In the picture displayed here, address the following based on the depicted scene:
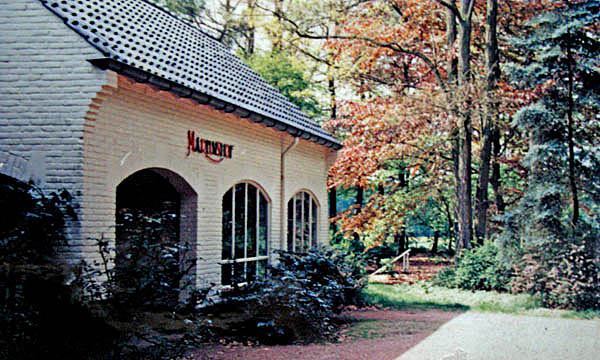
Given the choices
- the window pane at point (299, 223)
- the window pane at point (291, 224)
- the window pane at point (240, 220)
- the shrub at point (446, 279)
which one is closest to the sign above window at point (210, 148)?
the window pane at point (240, 220)

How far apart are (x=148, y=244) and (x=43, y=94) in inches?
105

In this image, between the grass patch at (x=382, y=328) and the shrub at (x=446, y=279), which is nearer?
the grass patch at (x=382, y=328)

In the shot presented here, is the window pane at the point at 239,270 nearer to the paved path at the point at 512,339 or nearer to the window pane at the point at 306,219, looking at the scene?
the window pane at the point at 306,219

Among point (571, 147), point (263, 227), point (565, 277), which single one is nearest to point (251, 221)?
point (263, 227)

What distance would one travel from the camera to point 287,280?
9.55m

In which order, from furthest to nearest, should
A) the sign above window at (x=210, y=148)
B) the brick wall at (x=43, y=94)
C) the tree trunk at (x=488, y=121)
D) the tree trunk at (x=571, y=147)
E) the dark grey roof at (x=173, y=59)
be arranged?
the tree trunk at (x=488, y=121) < the tree trunk at (x=571, y=147) < the sign above window at (x=210, y=148) < the dark grey roof at (x=173, y=59) < the brick wall at (x=43, y=94)

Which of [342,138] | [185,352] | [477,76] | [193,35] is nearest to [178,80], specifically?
[185,352]

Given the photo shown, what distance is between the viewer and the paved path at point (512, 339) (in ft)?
25.9

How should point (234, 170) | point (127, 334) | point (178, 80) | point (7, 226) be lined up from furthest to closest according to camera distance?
point (234, 170) → point (178, 80) → point (7, 226) → point (127, 334)

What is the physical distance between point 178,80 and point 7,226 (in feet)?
11.5

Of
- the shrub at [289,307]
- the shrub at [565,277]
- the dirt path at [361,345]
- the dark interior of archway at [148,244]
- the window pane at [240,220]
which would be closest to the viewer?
the dark interior of archway at [148,244]

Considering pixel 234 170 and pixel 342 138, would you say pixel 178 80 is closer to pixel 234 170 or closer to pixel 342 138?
pixel 234 170

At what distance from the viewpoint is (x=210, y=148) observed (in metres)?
11.1

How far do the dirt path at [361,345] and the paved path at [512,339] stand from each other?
0.88 ft
